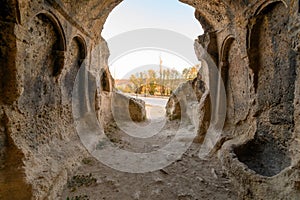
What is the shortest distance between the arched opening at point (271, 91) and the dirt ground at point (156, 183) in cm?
78

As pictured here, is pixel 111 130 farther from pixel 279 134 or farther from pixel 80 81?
pixel 279 134

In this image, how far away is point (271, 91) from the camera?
11.3 ft

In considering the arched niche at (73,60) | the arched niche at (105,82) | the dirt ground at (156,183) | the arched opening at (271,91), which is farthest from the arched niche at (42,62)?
the arched opening at (271,91)

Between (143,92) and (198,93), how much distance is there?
43.4 ft

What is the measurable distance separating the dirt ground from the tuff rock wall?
0.26 metres

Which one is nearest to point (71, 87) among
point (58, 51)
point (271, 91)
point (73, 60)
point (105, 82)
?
point (73, 60)

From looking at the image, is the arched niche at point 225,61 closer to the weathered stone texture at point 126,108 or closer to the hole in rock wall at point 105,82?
the hole in rock wall at point 105,82

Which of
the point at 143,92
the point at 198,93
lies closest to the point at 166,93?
the point at 143,92

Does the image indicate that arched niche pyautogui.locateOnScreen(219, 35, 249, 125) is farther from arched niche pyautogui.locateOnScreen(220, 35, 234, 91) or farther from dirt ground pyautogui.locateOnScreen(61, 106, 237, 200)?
dirt ground pyautogui.locateOnScreen(61, 106, 237, 200)

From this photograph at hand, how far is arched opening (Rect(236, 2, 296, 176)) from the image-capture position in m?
3.04

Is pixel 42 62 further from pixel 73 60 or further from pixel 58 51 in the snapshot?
pixel 73 60

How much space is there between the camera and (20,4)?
2607 mm

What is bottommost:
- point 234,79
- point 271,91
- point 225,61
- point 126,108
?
point 126,108

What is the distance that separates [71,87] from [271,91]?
460 centimetres
